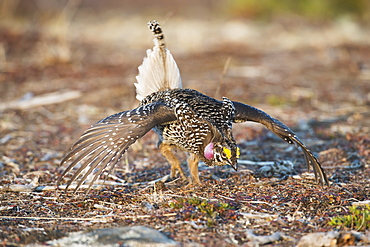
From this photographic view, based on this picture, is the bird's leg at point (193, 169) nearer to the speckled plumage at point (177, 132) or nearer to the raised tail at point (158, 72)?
the speckled plumage at point (177, 132)

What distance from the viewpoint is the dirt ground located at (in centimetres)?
493

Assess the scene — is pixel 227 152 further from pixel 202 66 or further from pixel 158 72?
pixel 202 66

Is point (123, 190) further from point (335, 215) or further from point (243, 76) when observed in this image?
point (243, 76)

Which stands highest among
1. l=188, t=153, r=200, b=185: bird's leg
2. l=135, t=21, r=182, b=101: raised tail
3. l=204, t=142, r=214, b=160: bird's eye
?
l=135, t=21, r=182, b=101: raised tail

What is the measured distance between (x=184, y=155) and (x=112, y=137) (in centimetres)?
263

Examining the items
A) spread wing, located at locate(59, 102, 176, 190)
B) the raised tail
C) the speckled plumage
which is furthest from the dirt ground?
the raised tail

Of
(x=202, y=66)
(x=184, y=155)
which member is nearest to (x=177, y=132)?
(x=184, y=155)

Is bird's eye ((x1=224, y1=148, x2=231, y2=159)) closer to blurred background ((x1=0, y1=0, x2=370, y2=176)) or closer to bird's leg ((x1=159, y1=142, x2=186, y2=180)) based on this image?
bird's leg ((x1=159, y1=142, x2=186, y2=180))

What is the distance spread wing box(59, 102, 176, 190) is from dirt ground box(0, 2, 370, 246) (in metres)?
0.54

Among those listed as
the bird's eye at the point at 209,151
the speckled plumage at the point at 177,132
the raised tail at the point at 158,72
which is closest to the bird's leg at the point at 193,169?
the speckled plumage at the point at 177,132

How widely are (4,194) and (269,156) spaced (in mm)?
3808

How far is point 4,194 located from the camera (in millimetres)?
5789

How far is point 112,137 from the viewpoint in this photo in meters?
5.35

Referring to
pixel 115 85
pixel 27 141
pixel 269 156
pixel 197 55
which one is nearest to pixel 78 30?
pixel 197 55
